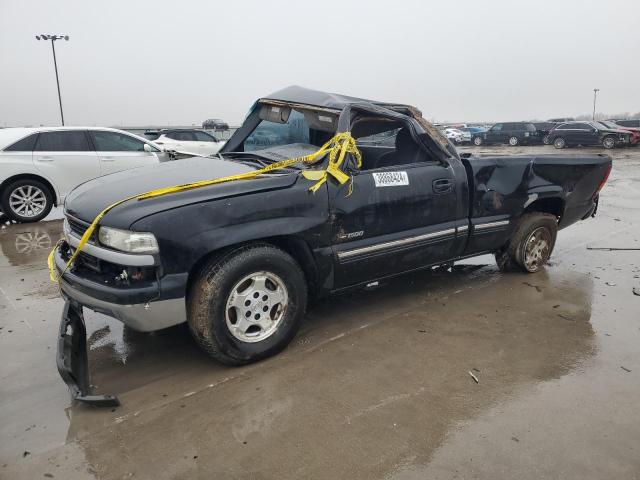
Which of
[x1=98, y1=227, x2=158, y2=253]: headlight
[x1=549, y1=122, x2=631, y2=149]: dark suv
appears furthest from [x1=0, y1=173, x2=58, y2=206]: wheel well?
[x1=549, y1=122, x2=631, y2=149]: dark suv

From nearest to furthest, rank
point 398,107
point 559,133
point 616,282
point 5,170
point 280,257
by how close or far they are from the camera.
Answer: point 280,257
point 398,107
point 616,282
point 5,170
point 559,133

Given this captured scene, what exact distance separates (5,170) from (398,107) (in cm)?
672

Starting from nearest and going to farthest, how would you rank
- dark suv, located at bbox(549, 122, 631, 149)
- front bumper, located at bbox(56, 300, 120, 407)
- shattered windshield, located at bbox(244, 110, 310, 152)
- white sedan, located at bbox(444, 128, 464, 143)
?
front bumper, located at bbox(56, 300, 120, 407)
shattered windshield, located at bbox(244, 110, 310, 152)
dark suv, located at bbox(549, 122, 631, 149)
white sedan, located at bbox(444, 128, 464, 143)

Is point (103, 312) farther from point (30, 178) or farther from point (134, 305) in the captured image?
point (30, 178)

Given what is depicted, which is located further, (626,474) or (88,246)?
(88,246)

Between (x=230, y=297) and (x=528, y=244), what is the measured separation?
10.8ft

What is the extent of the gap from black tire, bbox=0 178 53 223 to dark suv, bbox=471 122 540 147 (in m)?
28.7

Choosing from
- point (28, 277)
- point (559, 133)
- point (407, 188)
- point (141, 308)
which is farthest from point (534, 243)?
point (559, 133)

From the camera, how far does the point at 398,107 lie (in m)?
4.32

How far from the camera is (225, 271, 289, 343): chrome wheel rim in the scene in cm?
314

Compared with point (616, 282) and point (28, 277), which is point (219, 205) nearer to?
point (28, 277)

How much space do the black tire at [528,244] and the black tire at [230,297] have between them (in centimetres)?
261

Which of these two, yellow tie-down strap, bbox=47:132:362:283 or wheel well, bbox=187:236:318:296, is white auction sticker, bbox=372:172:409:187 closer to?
yellow tie-down strap, bbox=47:132:362:283

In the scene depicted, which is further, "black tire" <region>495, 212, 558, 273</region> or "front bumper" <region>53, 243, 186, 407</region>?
"black tire" <region>495, 212, 558, 273</region>
